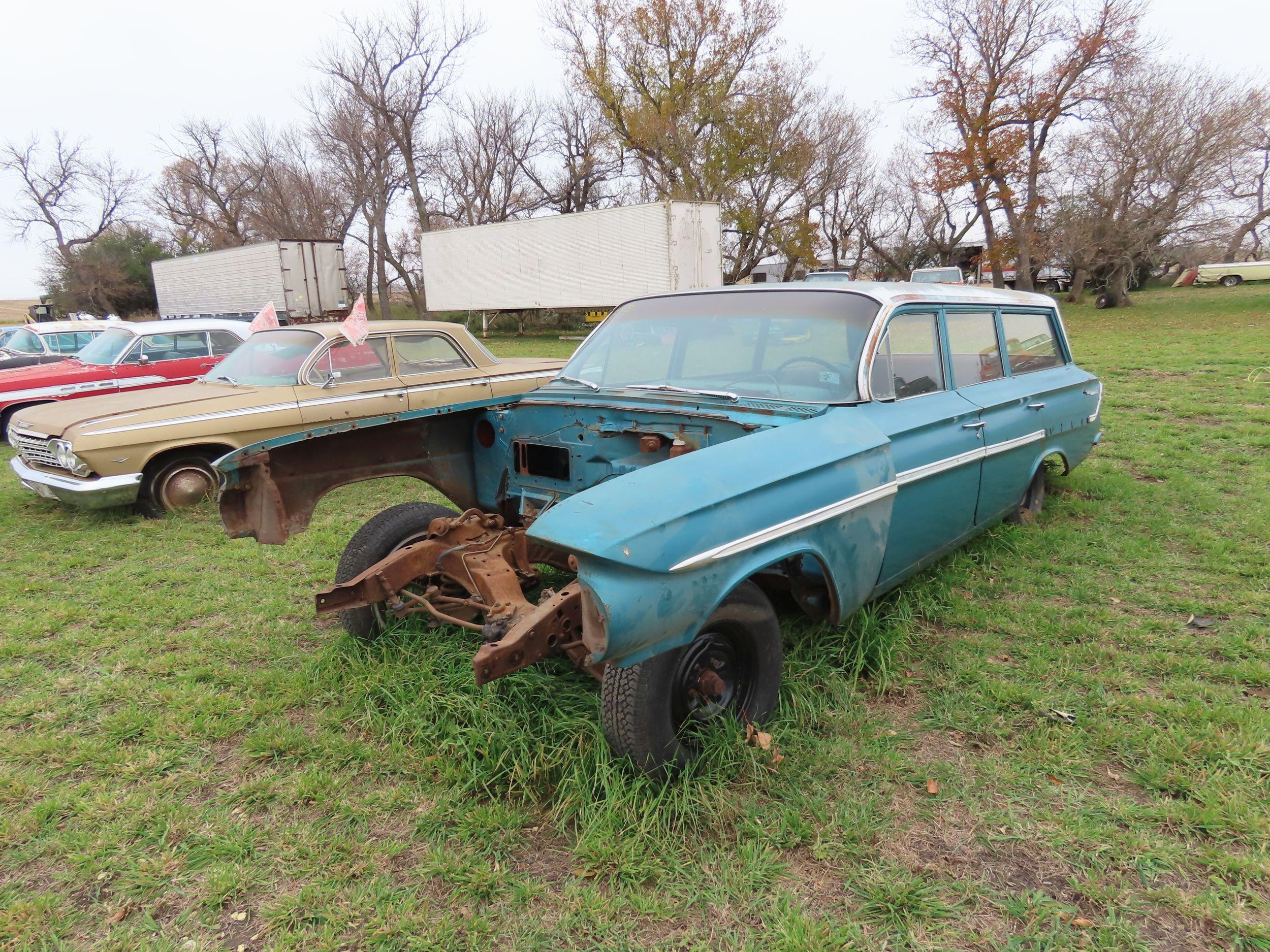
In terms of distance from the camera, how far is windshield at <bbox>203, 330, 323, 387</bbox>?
6281 mm

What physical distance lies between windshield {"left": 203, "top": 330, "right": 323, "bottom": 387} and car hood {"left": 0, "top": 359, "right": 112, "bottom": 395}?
2.81m

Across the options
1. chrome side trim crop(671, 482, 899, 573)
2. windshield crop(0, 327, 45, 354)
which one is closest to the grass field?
chrome side trim crop(671, 482, 899, 573)

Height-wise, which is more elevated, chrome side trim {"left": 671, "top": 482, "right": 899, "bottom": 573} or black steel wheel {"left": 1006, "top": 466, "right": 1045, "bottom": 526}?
chrome side trim {"left": 671, "top": 482, "right": 899, "bottom": 573}

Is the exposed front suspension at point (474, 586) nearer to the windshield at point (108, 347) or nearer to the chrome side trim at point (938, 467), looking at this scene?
the chrome side trim at point (938, 467)

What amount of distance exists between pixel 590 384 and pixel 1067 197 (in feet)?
86.7

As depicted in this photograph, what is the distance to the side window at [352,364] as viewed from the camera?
6133 mm

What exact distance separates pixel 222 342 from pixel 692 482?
8665mm

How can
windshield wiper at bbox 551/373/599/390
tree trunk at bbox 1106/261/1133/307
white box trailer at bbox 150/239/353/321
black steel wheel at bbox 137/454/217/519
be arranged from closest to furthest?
windshield wiper at bbox 551/373/599/390
black steel wheel at bbox 137/454/217/519
white box trailer at bbox 150/239/353/321
tree trunk at bbox 1106/261/1133/307

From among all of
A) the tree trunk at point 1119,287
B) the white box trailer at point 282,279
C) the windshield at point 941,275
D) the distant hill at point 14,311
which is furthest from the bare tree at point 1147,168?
the distant hill at point 14,311

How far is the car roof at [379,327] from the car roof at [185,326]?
2952 mm

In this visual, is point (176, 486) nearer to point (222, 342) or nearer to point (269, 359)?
point (269, 359)

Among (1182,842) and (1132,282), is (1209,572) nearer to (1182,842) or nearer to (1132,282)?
(1182,842)

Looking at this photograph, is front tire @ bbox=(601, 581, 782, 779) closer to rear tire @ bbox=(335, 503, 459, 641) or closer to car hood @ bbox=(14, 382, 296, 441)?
rear tire @ bbox=(335, 503, 459, 641)

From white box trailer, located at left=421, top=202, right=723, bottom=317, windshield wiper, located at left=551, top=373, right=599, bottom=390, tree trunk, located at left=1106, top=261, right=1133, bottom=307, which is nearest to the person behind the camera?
windshield wiper, located at left=551, top=373, right=599, bottom=390
